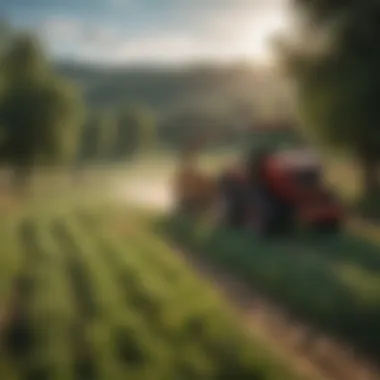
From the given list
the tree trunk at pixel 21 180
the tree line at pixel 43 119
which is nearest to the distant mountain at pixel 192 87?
the tree line at pixel 43 119

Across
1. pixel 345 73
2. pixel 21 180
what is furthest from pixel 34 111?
pixel 345 73

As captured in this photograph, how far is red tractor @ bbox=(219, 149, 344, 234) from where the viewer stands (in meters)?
1.47

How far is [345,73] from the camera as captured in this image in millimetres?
1492

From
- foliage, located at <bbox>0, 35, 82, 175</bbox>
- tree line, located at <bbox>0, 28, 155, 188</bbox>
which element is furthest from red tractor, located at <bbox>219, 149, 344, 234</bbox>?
foliage, located at <bbox>0, 35, 82, 175</bbox>

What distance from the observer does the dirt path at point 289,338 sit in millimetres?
1321

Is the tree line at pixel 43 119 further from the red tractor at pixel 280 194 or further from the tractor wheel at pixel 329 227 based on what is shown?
the tractor wheel at pixel 329 227

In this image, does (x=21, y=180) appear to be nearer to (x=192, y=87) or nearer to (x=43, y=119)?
(x=43, y=119)

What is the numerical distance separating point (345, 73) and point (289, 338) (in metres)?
0.64

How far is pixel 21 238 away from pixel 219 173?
496 millimetres

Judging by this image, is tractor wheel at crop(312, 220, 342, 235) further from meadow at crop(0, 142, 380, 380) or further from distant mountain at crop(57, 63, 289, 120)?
distant mountain at crop(57, 63, 289, 120)

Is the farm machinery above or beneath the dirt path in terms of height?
above

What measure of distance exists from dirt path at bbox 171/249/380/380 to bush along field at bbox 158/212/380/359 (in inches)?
1.0

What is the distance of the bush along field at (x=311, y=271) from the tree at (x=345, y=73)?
18cm

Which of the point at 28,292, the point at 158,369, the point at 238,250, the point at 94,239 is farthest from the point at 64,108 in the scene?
the point at 158,369
